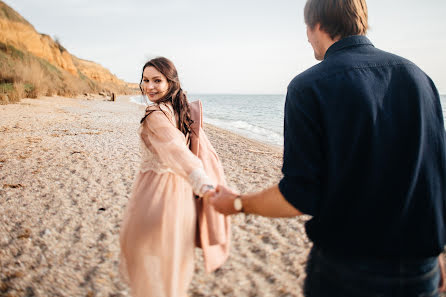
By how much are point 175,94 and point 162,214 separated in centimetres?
100

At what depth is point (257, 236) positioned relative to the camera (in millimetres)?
3342

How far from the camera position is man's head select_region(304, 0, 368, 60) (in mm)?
1033

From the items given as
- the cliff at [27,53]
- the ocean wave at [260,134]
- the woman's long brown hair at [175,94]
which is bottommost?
the ocean wave at [260,134]

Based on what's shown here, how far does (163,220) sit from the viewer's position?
A: 1.63 meters

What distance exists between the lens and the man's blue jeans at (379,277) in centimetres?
90

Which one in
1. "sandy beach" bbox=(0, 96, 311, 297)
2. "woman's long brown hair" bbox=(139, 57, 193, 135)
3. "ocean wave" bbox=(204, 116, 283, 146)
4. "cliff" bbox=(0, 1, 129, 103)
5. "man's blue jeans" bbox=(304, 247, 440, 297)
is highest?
"cliff" bbox=(0, 1, 129, 103)

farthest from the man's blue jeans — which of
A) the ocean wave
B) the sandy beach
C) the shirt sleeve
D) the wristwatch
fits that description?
the ocean wave

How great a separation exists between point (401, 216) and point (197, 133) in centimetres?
142

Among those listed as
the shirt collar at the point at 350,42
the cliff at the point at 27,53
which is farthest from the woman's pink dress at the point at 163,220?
the cliff at the point at 27,53

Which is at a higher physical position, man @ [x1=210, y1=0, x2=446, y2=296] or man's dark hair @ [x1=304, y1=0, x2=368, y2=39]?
man's dark hair @ [x1=304, y1=0, x2=368, y2=39]

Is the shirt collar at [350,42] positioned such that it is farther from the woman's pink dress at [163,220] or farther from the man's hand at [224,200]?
the woman's pink dress at [163,220]

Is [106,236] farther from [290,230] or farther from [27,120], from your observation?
[27,120]

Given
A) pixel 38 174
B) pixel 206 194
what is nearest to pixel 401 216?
pixel 206 194

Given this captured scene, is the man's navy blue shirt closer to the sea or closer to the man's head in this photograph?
A: the man's head
